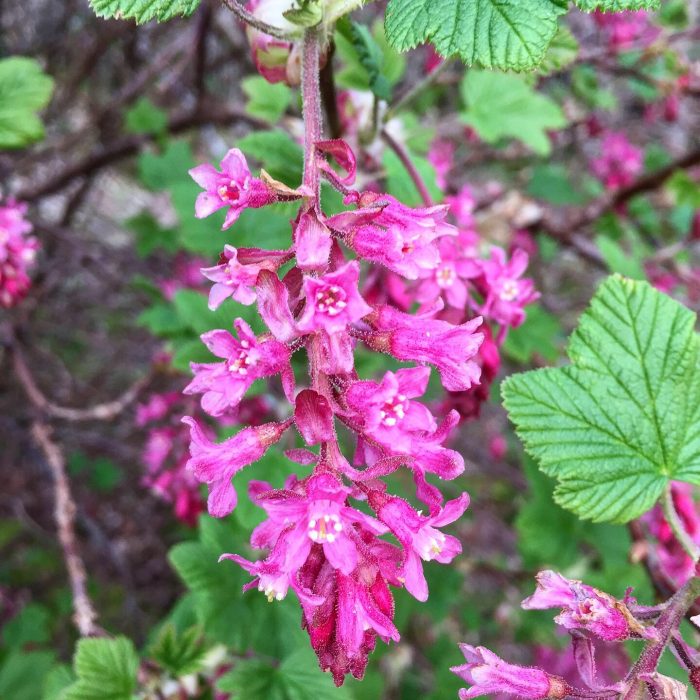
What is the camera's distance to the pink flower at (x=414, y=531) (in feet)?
3.27

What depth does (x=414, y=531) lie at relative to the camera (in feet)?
3.29

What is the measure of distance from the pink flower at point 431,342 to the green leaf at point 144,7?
582 mm

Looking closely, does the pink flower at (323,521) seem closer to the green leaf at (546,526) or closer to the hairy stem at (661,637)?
the hairy stem at (661,637)

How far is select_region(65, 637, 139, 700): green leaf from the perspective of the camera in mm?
1581

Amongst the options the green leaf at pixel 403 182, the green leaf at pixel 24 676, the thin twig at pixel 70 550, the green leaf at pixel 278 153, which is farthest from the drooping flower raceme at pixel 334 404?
the green leaf at pixel 24 676

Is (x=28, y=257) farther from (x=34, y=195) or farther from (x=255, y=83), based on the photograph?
(x=34, y=195)

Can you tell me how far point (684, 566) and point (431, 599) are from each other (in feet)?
4.19

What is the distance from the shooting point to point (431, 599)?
9.73 ft

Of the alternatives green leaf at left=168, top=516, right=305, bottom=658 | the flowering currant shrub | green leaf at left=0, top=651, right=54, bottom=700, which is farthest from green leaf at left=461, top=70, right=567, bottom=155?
green leaf at left=0, top=651, right=54, bottom=700

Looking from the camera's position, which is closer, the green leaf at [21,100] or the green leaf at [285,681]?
the green leaf at [285,681]

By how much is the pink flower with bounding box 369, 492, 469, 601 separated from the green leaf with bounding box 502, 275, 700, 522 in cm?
36

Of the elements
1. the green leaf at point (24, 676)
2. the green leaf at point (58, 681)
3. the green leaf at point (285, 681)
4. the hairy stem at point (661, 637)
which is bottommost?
the green leaf at point (24, 676)

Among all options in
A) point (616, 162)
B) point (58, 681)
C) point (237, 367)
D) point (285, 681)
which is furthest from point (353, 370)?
point (616, 162)

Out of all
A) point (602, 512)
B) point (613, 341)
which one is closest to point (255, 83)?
point (613, 341)
